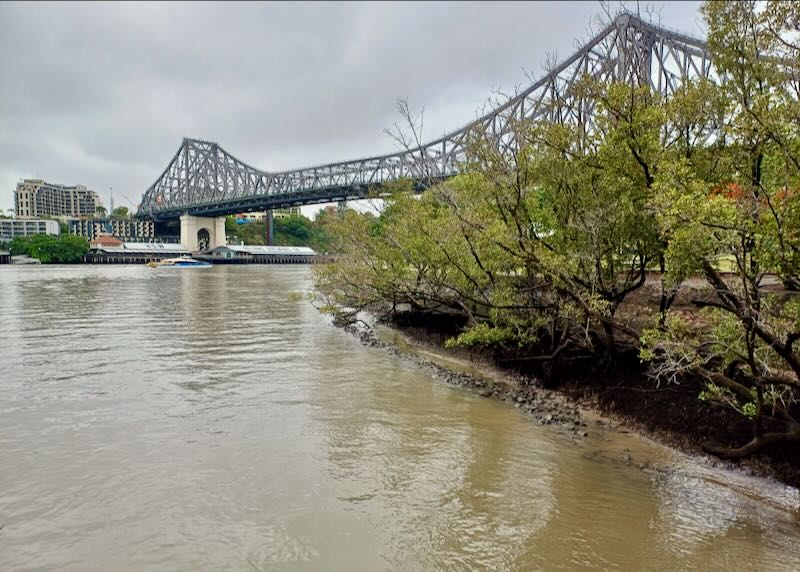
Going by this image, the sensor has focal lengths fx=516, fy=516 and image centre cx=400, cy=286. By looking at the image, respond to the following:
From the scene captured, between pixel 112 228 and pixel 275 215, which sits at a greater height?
pixel 275 215

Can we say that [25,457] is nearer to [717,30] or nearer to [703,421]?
[703,421]

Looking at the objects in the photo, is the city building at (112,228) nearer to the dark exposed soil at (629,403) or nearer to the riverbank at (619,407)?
the riverbank at (619,407)

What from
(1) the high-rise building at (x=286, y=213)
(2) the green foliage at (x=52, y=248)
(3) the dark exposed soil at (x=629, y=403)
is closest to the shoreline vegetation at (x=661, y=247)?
(3) the dark exposed soil at (x=629, y=403)

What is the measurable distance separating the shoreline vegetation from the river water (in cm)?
138

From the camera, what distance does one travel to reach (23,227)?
132 metres

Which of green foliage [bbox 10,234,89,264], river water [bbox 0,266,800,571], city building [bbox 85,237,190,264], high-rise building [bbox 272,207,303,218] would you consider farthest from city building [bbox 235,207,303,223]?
river water [bbox 0,266,800,571]

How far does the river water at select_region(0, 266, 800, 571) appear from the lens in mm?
5547

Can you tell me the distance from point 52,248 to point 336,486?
10938cm

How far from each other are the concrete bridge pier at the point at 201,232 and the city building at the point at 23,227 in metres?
43.1

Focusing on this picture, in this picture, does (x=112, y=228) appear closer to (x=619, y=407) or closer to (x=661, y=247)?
(x=619, y=407)

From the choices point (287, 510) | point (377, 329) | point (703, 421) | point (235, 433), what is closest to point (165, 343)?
point (377, 329)

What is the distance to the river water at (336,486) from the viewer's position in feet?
18.2

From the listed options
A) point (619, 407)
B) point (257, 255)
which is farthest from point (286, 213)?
point (619, 407)

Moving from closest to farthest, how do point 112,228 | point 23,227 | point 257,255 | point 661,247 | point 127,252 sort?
point 661,247 < point 127,252 < point 257,255 < point 23,227 < point 112,228
